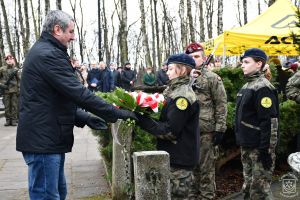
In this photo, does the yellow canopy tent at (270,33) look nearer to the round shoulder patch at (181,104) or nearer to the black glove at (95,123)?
the round shoulder patch at (181,104)

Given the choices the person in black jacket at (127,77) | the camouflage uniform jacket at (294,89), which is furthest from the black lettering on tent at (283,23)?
the person in black jacket at (127,77)

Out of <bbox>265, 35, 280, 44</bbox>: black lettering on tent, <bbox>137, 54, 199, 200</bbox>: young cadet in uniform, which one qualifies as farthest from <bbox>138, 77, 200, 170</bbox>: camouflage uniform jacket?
→ <bbox>265, 35, 280, 44</bbox>: black lettering on tent

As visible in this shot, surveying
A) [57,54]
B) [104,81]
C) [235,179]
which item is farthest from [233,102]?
[104,81]

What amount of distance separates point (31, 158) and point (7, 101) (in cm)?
1179

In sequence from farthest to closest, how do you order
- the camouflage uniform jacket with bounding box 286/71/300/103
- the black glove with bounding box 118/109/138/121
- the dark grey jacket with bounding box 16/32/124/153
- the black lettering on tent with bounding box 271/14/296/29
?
the black lettering on tent with bounding box 271/14/296/29
the camouflage uniform jacket with bounding box 286/71/300/103
the black glove with bounding box 118/109/138/121
the dark grey jacket with bounding box 16/32/124/153

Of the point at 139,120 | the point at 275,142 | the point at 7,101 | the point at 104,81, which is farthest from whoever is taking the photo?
the point at 104,81

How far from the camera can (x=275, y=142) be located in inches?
199

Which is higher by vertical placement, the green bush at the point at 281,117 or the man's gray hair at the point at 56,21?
the man's gray hair at the point at 56,21

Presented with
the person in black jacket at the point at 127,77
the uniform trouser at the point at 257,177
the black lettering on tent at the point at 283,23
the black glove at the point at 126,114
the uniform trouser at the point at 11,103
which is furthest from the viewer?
the person in black jacket at the point at 127,77

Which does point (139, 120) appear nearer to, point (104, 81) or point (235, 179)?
point (235, 179)

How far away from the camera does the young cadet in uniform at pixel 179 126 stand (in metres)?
4.09

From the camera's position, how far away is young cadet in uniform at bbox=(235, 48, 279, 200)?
5.10 m

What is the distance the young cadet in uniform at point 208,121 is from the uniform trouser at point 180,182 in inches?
53.4

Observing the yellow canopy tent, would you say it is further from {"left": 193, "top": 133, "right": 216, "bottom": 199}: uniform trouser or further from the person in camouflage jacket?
{"left": 193, "top": 133, "right": 216, "bottom": 199}: uniform trouser
